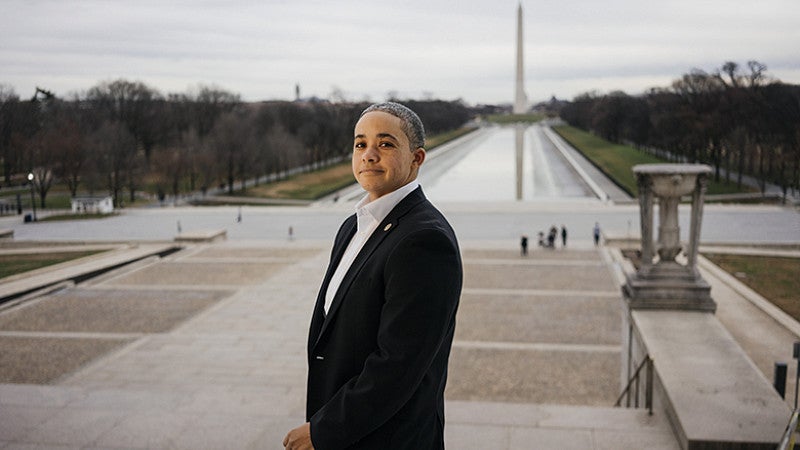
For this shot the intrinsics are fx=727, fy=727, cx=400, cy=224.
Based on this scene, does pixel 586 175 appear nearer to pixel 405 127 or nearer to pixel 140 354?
pixel 140 354

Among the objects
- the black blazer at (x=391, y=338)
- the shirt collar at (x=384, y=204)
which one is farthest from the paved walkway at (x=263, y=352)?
the shirt collar at (x=384, y=204)

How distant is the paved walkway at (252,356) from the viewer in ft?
19.6

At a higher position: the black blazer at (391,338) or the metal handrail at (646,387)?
the black blazer at (391,338)

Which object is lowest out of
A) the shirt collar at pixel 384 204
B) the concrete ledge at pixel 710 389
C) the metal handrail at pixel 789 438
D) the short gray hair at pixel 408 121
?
the concrete ledge at pixel 710 389

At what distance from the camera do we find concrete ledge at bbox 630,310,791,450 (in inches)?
217

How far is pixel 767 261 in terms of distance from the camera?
19953 mm

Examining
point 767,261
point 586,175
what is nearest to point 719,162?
point 767,261

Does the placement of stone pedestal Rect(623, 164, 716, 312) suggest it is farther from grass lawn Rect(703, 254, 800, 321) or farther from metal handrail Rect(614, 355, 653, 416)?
grass lawn Rect(703, 254, 800, 321)

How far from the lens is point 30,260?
22781mm

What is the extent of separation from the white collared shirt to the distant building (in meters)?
38.2

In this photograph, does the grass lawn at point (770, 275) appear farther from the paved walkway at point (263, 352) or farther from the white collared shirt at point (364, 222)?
the white collared shirt at point (364, 222)

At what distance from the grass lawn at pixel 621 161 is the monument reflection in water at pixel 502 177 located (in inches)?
99.0

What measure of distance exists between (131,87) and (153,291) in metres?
56.3

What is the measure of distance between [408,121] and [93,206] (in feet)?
129
